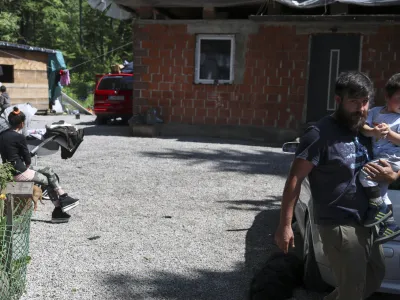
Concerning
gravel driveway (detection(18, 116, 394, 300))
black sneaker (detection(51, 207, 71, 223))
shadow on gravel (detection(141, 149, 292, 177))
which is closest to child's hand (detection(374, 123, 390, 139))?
gravel driveway (detection(18, 116, 394, 300))

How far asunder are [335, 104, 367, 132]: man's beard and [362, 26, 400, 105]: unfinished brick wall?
10.7 m

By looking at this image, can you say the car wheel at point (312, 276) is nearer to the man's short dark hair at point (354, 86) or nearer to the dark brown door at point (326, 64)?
the man's short dark hair at point (354, 86)

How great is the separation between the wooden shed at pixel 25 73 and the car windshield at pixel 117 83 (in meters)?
4.94

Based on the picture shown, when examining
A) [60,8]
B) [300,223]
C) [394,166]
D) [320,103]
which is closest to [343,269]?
[394,166]

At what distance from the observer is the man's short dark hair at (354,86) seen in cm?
349

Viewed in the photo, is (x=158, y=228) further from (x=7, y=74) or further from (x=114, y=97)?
(x=7, y=74)

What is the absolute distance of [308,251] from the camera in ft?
16.4

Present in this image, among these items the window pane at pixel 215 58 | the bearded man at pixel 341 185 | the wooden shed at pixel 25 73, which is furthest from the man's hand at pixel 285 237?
the wooden shed at pixel 25 73

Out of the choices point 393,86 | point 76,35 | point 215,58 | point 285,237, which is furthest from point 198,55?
point 76,35

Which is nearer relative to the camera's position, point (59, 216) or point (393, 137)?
point (393, 137)

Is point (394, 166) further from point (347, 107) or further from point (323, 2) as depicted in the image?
point (323, 2)

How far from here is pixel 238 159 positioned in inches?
460

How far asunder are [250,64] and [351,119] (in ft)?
36.2

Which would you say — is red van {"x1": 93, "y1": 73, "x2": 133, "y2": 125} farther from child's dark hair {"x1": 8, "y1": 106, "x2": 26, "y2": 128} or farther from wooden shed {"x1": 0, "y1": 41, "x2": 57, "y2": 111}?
child's dark hair {"x1": 8, "y1": 106, "x2": 26, "y2": 128}
